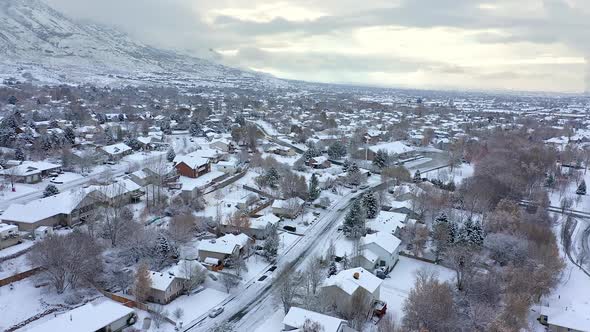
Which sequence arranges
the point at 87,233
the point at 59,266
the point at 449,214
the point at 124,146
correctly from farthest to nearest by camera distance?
the point at 124,146
the point at 449,214
the point at 87,233
the point at 59,266

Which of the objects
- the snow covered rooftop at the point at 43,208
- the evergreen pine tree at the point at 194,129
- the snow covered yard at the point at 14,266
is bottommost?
the snow covered yard at the point at 14,266

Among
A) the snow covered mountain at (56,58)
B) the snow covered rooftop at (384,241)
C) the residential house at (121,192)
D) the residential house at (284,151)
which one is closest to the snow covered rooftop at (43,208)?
the residential house at (121,192)

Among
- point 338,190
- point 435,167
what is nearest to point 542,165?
point 435,167

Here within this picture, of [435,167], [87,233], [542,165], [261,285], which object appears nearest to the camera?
[261,285]

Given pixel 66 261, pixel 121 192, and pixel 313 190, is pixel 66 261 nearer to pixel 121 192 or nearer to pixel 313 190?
pixel 121 192

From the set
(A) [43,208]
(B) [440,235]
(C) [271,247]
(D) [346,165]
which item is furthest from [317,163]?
(A) [43,208]

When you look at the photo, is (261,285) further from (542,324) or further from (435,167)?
(435,167)

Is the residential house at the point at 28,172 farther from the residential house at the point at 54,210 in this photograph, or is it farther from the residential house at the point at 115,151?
the residential house at the point at 54,210
